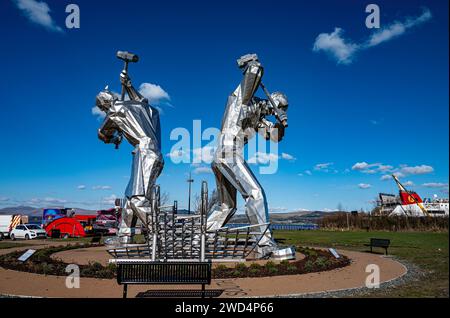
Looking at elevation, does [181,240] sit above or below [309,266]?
above

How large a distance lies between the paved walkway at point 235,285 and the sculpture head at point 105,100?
8779 millimetres

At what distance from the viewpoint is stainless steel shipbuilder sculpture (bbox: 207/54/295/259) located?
47.8 ft

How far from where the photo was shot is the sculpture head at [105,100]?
1889cm

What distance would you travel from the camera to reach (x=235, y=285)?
413 inches

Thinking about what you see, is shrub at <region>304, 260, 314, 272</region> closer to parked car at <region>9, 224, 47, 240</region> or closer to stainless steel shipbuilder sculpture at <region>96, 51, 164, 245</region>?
stainless steel shipbuilder sculpture at <region>96, 51, 164, 245</region>

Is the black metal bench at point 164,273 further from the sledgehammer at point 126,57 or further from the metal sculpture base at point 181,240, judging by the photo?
the sledgehammer at point 126,57

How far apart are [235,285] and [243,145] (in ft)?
21.5

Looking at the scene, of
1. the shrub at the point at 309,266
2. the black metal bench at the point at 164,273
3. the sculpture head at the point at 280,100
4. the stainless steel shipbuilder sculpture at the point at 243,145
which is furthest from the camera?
the sculpture head at the point at 280,100

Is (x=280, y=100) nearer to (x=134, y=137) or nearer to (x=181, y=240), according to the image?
(x=134, y=137)

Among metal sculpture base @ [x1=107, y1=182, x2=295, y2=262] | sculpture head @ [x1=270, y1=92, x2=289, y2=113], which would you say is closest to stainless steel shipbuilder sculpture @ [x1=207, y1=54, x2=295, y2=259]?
sculpture head @ [x1=270, y1=92, x2=289, y2=113]

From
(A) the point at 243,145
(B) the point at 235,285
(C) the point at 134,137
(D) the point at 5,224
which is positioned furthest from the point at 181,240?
(D) the point at 5,224

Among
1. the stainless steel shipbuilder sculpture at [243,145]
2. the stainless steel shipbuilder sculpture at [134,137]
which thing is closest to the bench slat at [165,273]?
the stainless steel shipbuilder sculpture at [243,145]
